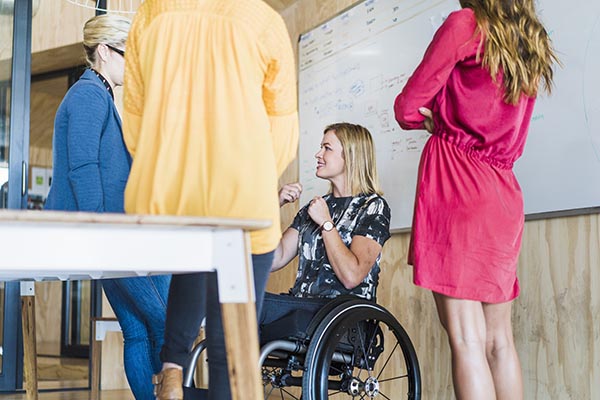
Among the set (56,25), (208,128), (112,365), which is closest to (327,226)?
(208,128)

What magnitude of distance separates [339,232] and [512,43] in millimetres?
976

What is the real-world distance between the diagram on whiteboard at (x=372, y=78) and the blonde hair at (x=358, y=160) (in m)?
0.36

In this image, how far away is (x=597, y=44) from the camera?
2.22 metres

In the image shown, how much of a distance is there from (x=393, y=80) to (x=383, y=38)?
8.6 inches

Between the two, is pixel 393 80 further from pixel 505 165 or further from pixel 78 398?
pixel 78 398

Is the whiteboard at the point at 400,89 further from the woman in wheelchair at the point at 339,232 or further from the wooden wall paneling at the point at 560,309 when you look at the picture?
the woman in wheelchair at the point at 339,232

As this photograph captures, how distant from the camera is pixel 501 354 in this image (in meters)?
1.81

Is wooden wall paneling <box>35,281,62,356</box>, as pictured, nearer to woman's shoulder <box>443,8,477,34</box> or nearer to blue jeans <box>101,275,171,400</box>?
blue jeans <box>101,275,171,400</box>

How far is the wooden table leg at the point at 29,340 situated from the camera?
8.10 feet

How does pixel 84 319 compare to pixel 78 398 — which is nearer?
pixel 78 398

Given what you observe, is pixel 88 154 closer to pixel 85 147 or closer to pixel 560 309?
pixel 85 147

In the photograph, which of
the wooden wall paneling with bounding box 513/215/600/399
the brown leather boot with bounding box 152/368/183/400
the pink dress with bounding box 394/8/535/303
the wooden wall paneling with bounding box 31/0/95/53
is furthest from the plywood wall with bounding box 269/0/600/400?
the wooden wall paneling with bounding box 31/0/95/53

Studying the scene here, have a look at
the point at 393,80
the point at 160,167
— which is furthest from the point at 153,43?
the point at 393,80

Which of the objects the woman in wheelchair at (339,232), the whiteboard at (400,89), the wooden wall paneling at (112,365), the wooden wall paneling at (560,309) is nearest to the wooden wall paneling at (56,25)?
the whiteboard at (400,89)
